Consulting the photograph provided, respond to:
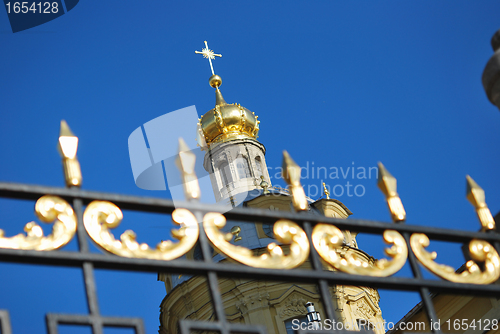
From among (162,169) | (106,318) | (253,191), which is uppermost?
(253,191)

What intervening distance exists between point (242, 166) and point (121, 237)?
2897 centimetres

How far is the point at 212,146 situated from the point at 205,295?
8.07m

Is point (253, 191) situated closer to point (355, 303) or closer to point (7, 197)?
point (355, 303)

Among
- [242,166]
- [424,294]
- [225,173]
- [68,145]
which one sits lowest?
[424,294]

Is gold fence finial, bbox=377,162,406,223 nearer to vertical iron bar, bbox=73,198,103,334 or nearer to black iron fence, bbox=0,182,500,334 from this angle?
black iron fence, bbox=0,182,500,334

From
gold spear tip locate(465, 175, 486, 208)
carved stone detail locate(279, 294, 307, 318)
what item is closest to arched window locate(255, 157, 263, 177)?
carved stone detail locate(279, 294, 307, 318)

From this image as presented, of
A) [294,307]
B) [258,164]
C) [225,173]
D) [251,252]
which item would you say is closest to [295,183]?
[251,252]

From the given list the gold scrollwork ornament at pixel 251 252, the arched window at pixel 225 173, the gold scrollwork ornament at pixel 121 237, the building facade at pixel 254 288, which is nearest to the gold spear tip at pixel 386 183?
the gold scrollwork ornament at pixel 251 252

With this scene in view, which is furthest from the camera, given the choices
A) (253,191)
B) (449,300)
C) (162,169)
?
(253,191)

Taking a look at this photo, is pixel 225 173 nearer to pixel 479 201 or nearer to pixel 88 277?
pixel 479 201

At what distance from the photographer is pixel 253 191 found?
29656 millimetres

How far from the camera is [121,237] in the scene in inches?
138

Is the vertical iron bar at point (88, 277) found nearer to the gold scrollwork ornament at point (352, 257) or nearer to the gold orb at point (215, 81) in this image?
the gold scrollwork ornament at point (352, 257)

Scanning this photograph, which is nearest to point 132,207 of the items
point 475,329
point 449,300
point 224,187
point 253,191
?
point 475,329
